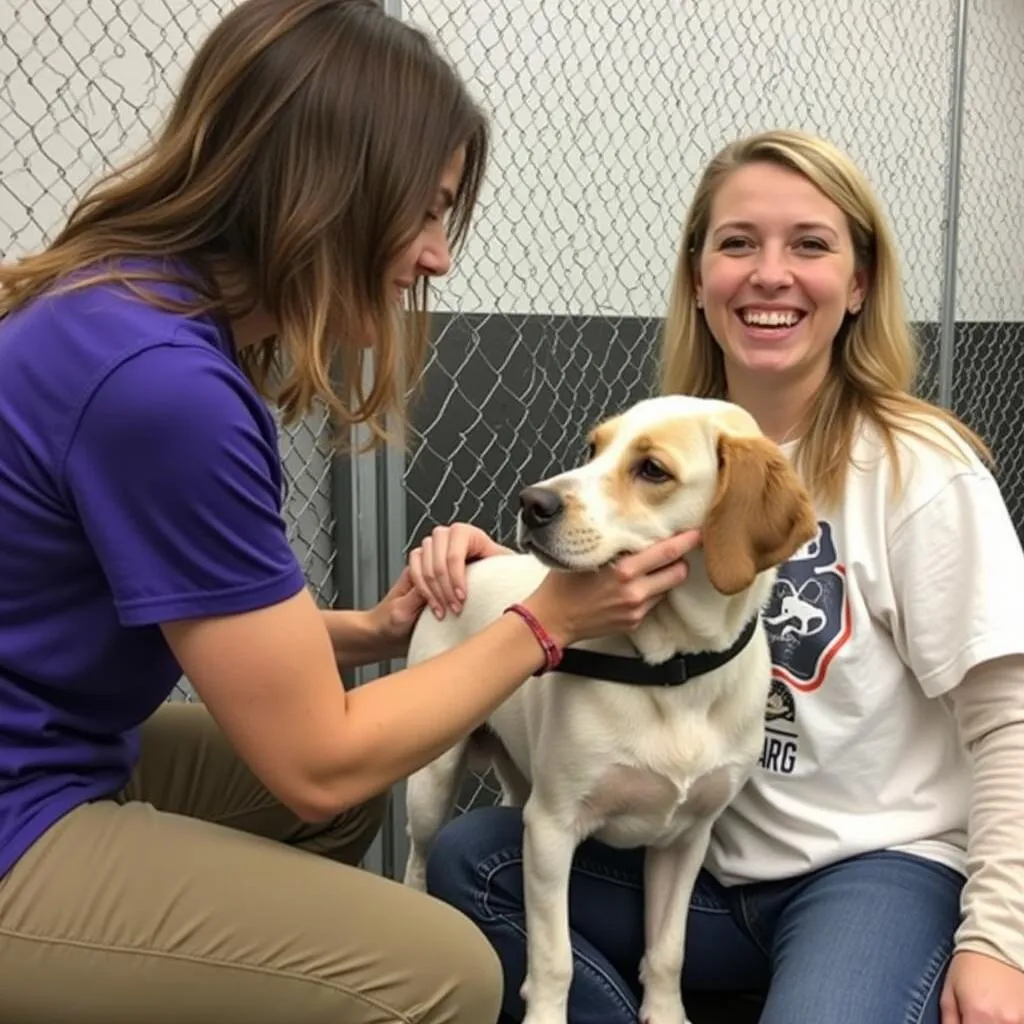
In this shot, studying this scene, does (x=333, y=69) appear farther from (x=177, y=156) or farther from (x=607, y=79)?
(x=607, y=79)

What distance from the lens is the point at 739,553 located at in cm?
121

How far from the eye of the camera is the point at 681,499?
50.3 inches

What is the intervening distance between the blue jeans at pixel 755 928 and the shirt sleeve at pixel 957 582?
0.25m

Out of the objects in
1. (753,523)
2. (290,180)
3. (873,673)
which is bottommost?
(873,673)

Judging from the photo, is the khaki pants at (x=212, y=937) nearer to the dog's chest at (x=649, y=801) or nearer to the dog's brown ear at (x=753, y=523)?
the dog's chest at (x=649, y=801)

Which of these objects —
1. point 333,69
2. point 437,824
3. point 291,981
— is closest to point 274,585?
point 291,981

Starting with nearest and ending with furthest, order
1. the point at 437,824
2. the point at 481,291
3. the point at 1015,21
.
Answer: the point at 437,824 → the point at 481,291 → the point at 1015,21

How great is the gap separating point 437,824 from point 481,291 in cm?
152

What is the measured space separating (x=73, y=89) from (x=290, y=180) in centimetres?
141

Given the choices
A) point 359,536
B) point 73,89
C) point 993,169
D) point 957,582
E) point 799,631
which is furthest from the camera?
point 993,169

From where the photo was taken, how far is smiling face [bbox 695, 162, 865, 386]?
1454 millimetres

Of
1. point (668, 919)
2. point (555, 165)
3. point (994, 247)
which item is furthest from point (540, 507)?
point (994, 247)

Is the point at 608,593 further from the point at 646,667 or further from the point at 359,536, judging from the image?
the point at 359,536

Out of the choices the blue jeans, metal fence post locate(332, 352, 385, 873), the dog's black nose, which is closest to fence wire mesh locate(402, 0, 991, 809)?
metal fence post locate(332, 352, 385, 873)
